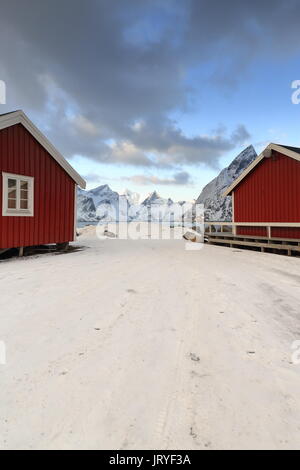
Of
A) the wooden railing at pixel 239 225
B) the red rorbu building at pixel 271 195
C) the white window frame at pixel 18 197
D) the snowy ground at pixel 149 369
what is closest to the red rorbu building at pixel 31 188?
the white window frame at pixel 18 197

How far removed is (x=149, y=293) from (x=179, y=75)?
1989 centimetres

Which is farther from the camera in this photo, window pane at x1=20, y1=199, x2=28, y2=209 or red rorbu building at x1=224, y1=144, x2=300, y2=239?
red rorbu building at x1=224, y1=144, x2=300, y2=239

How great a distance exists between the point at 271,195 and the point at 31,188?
35.4 ft

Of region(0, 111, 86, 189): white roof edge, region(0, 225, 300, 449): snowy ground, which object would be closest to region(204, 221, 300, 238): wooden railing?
region(0, 225, 300, 449): snowy ground

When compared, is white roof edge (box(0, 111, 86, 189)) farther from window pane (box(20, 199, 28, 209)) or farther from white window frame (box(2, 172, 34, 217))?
window pane (box(20, 199, 28, 209))

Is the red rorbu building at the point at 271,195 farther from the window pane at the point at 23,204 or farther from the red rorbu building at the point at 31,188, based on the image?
the window pane at the point at 23,204

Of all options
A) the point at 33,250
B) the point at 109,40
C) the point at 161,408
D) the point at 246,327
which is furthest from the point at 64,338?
the point at 109,40

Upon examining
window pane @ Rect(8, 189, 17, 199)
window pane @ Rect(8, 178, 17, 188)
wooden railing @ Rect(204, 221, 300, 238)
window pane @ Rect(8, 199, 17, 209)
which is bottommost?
wooden railing @ Rect(204, 221, 300, 238)

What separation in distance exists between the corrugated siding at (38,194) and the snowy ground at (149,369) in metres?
5.08

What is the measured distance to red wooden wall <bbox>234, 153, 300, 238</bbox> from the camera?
33.9 feet

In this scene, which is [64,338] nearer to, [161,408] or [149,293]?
[161,408]

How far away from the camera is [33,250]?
10242 mm

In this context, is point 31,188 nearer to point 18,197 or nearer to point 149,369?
point 18,197

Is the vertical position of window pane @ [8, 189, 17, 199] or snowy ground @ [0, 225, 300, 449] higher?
window pane @ [8, 189, 17, 199]
